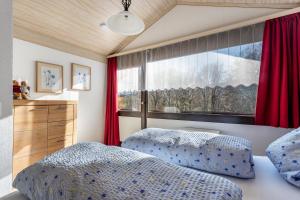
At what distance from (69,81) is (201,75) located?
227 centimetres

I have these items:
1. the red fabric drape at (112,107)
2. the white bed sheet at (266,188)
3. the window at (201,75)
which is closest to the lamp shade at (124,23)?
the white bed sheet at (266,188)

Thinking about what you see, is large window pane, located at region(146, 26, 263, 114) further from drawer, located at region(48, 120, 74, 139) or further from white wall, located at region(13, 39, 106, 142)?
drawer, located at region(48, 120, 74, 139)

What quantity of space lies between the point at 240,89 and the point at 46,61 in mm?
2945

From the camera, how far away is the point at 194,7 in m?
2.74

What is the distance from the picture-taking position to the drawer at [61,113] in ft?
8.10

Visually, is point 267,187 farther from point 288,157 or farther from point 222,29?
point 222,29

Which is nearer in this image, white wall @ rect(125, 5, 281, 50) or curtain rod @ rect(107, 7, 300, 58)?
curtain rod @ rect(107, 7, 300, 58)

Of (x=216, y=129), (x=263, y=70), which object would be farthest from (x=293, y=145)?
(x=216, y=129)

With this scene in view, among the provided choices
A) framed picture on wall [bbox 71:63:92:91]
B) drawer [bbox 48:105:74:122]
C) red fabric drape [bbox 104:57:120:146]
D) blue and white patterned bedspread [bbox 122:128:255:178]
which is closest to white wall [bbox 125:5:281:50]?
red fabric drape [bbox 104:57:120:146]

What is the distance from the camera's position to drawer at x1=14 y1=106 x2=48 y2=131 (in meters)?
2.08

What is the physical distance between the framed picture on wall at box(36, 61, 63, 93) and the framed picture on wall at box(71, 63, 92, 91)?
0.82 feet

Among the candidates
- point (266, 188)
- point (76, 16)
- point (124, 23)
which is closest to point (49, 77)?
point (76, 16)

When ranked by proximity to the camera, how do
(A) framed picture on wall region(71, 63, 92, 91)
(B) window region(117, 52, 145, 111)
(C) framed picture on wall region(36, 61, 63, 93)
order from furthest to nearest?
(B) window region(117, 52, 145, 111), (A) framed picture on wall region(71, 63, 92, 91), (C) framed picture on wall region(36, 61, 63, 93)

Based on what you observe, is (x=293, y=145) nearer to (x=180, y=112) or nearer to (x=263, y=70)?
(x=263, y=70)
